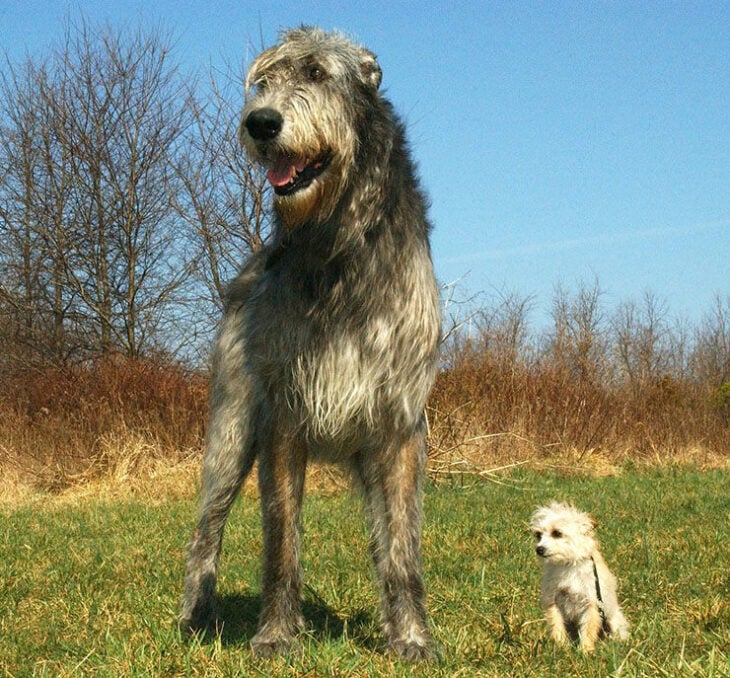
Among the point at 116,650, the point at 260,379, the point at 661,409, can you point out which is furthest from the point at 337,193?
the point at 661,409

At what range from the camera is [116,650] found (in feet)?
12.2

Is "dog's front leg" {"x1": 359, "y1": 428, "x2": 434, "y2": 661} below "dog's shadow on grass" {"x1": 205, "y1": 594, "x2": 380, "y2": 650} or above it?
above

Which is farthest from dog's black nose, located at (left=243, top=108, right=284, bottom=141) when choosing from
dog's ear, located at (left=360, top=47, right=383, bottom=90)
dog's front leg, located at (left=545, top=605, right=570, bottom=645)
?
dog's front leg, located at (left=545, top=605, right=570, bottom=645)

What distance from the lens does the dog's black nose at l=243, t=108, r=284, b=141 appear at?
333cm

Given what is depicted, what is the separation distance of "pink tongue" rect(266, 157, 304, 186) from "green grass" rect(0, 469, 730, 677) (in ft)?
5.85

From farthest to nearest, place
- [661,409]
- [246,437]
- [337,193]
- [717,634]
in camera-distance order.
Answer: [661,409] → [246,437] → [717,634] → [337,193]

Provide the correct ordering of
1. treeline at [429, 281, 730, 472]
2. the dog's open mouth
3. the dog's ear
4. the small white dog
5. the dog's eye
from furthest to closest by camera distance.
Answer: treeline at [429, 281, 730, 472] → the small white dog → the dog's ear → the dog's eye → the dog's open mouth

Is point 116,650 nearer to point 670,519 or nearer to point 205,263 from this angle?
point 670,519

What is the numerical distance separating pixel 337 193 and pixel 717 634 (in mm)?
2406

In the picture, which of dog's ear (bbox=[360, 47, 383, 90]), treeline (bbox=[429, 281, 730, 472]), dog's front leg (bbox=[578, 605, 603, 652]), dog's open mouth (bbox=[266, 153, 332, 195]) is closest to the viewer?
dog's open mouth (bbox=[266, 153, 332, 195])

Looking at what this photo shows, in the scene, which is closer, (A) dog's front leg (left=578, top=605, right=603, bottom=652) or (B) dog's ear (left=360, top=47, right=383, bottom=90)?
(B) dog's ear (left=360, top=47, right=383, bottom=90)

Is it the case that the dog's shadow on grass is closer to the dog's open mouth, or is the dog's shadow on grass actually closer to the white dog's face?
the white dog's face

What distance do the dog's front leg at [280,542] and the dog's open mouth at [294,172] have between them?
1.07m

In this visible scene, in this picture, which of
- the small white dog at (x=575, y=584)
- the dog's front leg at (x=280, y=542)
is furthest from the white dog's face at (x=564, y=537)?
the dog's front leg at (x=280, y=542)
